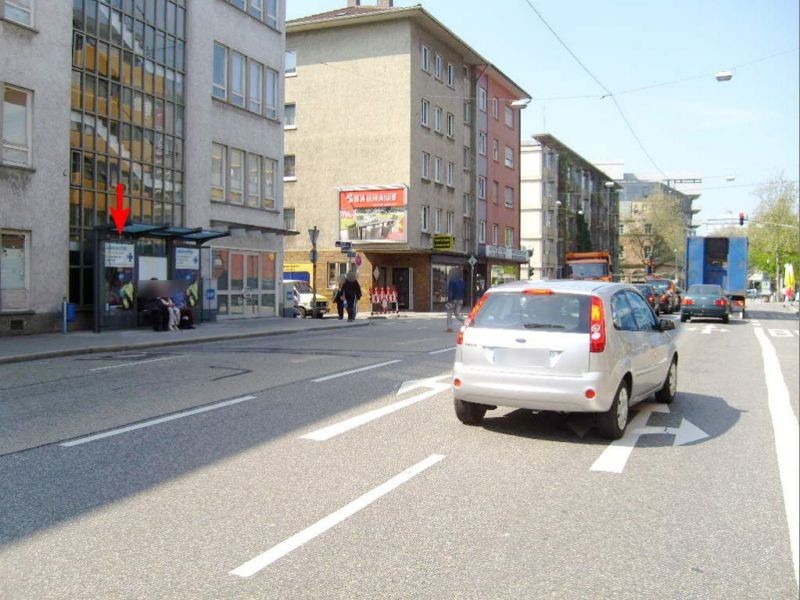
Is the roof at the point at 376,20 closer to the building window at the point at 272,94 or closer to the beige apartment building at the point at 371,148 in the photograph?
the beige apartment building at the point at 371,148

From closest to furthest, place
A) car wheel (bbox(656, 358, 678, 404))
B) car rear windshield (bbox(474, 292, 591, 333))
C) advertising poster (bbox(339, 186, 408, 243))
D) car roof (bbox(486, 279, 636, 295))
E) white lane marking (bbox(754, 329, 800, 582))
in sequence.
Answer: white lane marking (bbox(754, 329, 800, 582))
car rear windshield (bbox(474, 292, 591, 333))
car roof (bbox(486, 279, 636, 295))
car wheel (bbox(656, 358, 678, 404))
advertising poster (bbox(339, 186, 408, 243))

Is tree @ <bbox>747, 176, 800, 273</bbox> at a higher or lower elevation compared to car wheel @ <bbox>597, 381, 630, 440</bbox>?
higher

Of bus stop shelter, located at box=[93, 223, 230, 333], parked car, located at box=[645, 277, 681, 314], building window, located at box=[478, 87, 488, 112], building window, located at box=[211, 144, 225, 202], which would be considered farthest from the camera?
building window, located at box=[478, 87, 488, 112]

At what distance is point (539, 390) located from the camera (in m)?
7.20

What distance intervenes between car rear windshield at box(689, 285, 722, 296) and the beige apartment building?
13803mm

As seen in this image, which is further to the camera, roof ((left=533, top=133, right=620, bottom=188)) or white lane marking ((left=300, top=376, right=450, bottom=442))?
roof ((left=533, top=133, right=620, bottom=188))

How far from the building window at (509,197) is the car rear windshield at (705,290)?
26490mm

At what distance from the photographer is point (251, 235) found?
27844 mm

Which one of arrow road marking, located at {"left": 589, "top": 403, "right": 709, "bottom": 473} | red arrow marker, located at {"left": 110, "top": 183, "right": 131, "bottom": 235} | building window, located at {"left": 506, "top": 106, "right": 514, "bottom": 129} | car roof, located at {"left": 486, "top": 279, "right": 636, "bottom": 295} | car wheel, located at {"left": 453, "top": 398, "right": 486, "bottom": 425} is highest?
building window, located at {"left": 506, "top": 106, "right": 514, "bottom": 129}

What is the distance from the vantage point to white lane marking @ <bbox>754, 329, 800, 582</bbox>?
162cm

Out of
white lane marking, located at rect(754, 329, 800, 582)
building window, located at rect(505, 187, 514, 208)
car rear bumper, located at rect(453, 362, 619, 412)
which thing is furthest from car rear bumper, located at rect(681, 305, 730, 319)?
building window, located at rect(505, 187, 514, 208)

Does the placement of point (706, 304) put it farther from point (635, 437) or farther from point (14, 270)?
point (635, 437)

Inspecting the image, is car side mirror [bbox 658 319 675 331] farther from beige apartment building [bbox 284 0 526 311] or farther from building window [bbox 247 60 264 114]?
beige apartment building [bbox 284 0 526 311]

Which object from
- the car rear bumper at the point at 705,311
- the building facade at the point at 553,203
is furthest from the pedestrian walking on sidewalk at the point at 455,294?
the building facade at the point at 553,203
